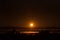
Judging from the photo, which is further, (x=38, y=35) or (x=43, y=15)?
(x=43, y=15)

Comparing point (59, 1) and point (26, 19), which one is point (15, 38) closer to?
point (26, 19)

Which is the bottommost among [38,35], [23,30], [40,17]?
[38,35]

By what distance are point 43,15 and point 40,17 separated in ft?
0.25

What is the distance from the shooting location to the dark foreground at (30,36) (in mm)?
1324

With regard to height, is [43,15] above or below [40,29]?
above

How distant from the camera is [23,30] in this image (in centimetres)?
139

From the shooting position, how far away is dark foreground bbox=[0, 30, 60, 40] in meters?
1.32

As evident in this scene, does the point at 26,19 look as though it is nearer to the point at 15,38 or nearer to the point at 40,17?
the point at 40,17

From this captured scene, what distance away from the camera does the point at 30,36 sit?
1338 mm

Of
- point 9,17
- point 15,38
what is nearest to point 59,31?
point 15,38

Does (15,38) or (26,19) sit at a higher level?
(26,19)

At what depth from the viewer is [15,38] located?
1342 mm

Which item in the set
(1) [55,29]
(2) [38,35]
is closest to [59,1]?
(1) [55,29]

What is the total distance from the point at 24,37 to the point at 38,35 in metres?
0.15
